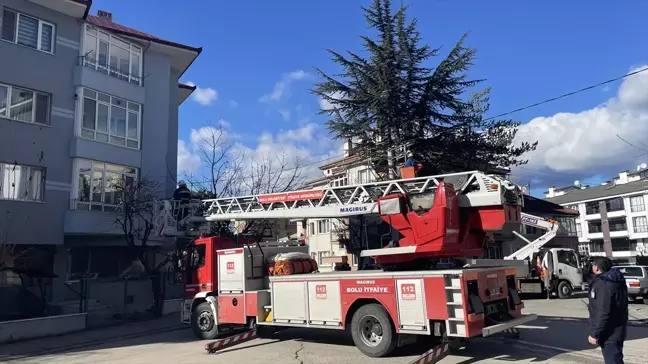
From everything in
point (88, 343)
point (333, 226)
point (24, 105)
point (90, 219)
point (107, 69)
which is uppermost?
point (107, 69)

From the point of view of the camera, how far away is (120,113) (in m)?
22.8

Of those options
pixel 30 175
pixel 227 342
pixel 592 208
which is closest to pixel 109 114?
pixel 30 175

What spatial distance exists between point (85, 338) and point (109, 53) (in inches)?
518

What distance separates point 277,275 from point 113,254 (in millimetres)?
13684

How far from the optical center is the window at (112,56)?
21969 millimetres

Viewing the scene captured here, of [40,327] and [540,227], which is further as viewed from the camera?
[540,227]

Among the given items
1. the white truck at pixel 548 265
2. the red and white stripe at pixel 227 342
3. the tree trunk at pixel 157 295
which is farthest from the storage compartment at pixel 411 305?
the white truck at pixel 548 265

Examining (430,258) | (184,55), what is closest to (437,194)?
(430,258)

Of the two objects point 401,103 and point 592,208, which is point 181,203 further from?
point 592,208

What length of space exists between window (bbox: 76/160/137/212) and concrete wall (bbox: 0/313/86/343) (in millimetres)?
5909

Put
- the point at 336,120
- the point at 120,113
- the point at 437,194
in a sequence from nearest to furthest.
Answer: the point at 437,194
the point at 120,113
the point at 336,120

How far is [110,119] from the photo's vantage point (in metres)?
22.3

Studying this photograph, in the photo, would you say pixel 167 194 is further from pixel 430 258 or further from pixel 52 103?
pixel 430 258

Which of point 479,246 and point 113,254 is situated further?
point 113,254
